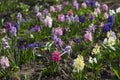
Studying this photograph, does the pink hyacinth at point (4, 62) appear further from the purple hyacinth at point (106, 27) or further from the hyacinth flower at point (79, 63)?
the purple hyacinth at point (106, 27)

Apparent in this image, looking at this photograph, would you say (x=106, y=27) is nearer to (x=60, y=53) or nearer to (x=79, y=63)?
(x=60, y=53)

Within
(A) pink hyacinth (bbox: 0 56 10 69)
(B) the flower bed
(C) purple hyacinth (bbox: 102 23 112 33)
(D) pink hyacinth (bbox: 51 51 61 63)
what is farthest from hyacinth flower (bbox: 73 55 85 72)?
(C) purple hyacinth (bbox: 102 23 112 33)

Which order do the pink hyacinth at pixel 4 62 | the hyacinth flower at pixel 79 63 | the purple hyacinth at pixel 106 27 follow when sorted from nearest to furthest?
the hyacinth flower at pixel 79 63 → the pink hyacinth at pixel 4 62 → the purple hyacinth at pixel 106 27

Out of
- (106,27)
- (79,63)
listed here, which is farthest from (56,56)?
(106,27)

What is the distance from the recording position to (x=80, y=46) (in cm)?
614

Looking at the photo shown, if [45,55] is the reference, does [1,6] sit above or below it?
above

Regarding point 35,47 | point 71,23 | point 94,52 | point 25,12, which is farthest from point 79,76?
point 25,12

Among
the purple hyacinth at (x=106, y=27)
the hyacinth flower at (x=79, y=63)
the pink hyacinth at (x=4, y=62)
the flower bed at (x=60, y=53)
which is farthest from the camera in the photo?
the purple hyacinth at (x=106, y=27)

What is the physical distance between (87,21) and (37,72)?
2.41m

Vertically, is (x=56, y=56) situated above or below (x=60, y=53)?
above

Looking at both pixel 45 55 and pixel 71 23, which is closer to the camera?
pixel 45 55

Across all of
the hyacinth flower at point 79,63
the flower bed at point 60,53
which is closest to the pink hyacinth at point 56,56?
the flower bed at point 60,53

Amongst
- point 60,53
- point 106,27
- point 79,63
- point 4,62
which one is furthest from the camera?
point 106,27

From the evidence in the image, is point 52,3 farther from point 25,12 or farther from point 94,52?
point 94,52
